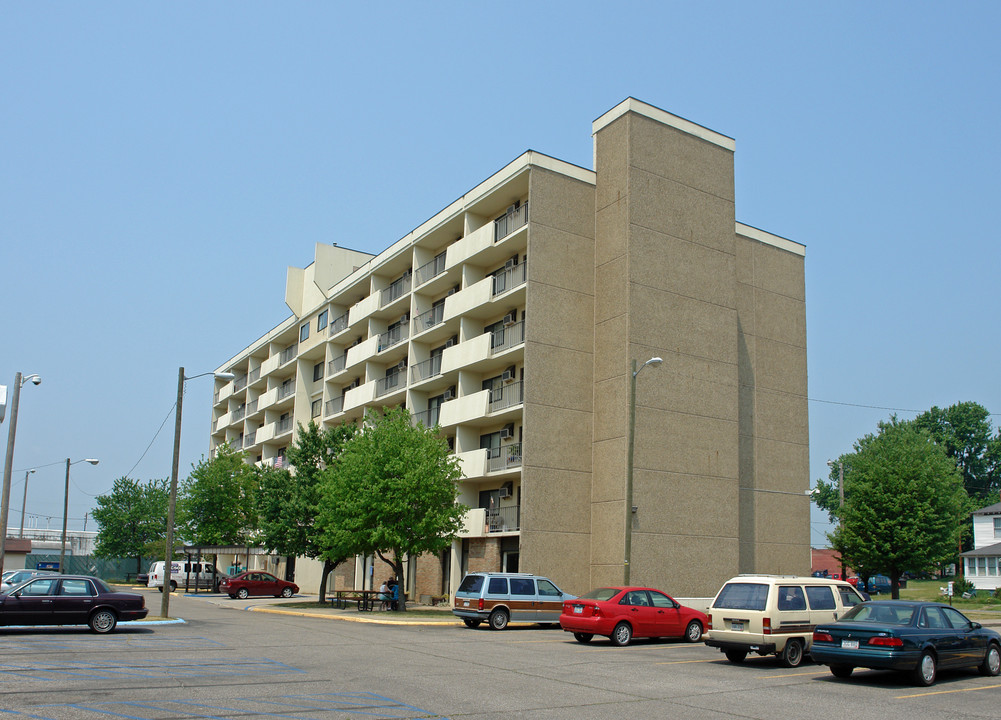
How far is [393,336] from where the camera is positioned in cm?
4966

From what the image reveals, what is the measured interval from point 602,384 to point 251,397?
4568cm

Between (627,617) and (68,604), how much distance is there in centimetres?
1409

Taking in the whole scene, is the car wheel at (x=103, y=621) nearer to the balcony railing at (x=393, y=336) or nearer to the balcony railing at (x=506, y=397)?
the balcony railing at (x=506, y=397)

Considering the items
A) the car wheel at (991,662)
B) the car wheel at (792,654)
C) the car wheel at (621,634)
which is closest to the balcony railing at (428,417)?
the car wheel at (621,634)

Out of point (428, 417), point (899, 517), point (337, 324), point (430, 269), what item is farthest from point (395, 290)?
point (899, 517)

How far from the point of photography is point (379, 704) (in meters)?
12.2

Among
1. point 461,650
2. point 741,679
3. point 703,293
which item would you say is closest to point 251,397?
point 703,293

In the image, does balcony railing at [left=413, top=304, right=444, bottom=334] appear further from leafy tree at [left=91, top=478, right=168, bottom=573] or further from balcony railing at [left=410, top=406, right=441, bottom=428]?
leafy tree at [left=91, top=478, right=168, bottom=573]

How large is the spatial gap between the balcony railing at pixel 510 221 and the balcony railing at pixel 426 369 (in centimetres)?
776

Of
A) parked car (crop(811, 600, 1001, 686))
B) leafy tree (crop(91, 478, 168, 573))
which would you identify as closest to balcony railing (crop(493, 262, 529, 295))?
parked car (crop(811, 600, 1001, 686))

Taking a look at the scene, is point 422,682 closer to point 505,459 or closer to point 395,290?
point 505,459

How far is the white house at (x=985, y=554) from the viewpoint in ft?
238

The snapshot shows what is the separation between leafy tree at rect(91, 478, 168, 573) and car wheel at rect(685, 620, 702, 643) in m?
64.5

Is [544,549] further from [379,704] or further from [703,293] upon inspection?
[379,704]
